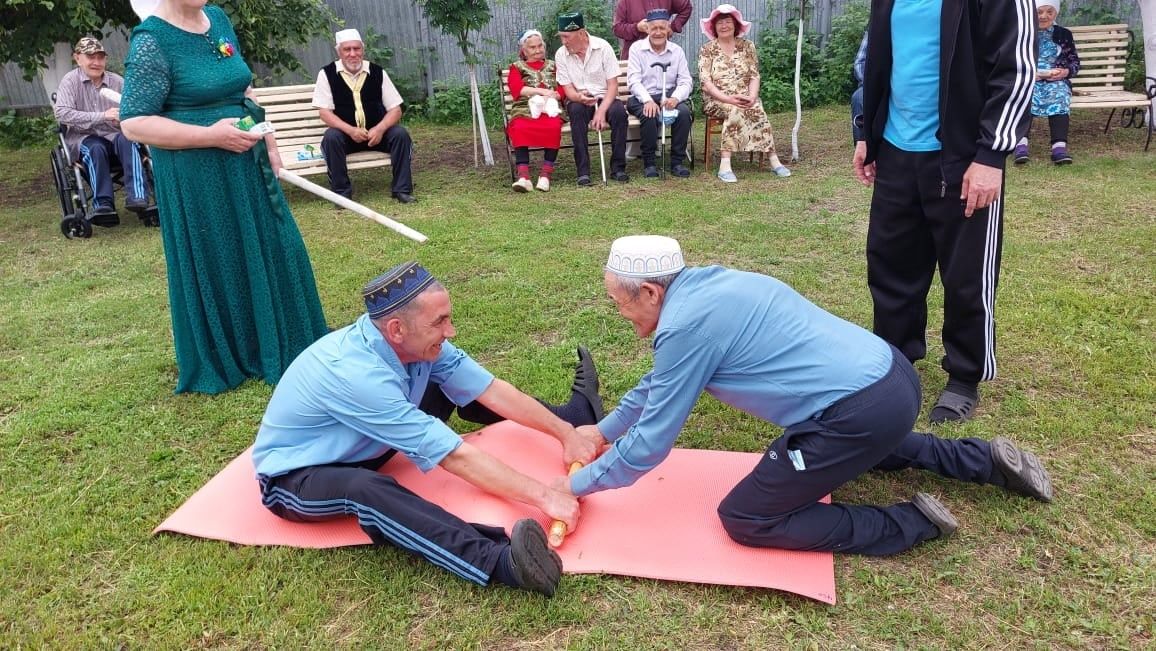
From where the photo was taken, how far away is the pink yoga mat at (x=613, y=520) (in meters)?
2.57

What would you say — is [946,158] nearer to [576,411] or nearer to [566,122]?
Result: [576,411]

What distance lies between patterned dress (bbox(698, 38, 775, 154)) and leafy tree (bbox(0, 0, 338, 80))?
14.0ft

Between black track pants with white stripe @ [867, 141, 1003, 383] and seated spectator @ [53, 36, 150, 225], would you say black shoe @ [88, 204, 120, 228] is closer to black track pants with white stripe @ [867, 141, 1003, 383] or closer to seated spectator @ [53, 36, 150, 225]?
seated spectator @ [53, 36, 150, 225]

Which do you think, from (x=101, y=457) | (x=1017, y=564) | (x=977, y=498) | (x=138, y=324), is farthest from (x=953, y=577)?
(x=138, y=324)

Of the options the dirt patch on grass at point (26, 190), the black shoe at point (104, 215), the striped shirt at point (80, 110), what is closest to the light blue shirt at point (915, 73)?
the black shoe at point (104, 215)

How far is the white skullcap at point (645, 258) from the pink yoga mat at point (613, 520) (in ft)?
3.02

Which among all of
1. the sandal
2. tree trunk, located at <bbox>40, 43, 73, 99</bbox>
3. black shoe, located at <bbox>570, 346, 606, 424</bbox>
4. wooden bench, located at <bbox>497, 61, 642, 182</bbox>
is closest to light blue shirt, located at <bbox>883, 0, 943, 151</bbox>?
the sandal

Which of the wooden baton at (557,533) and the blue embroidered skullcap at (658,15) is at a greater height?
the blue embroidered skullcap at (658,15)

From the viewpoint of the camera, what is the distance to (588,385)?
3.52 m

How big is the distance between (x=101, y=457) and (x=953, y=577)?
3.30 m

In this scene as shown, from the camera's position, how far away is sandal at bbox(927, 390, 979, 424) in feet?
11.0

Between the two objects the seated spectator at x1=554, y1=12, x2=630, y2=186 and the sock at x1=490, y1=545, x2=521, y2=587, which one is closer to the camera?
the sock at x1=490, y1=545, x2=521, y2=587

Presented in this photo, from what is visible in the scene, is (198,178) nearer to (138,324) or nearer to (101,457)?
(101,457)

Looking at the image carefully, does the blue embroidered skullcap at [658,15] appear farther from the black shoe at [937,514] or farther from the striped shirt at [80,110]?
the black shoe at [937,514]
